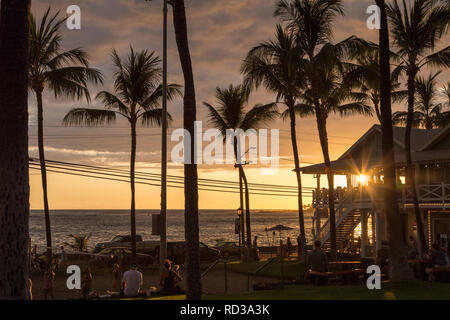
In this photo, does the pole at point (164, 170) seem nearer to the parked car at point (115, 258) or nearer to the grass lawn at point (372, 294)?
the grass lawn at point (372, 294)

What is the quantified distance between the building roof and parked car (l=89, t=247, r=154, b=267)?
38.7 feet

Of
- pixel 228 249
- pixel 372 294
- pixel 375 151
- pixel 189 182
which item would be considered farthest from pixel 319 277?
pixel 228 249

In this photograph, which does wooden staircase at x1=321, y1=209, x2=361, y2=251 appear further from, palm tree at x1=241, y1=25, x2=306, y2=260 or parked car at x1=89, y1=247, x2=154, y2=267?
parked car at x1=89, y1=247, x2=154, y2=267

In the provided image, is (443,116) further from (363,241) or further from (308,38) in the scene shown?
Result: (308,38)

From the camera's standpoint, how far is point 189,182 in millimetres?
13461

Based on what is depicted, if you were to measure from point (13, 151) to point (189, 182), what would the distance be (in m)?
5.04

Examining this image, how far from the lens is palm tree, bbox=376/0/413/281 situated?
17391 mm

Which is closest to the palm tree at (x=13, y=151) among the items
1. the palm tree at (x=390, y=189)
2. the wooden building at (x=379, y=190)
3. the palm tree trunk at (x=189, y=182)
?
the palm tree trunk at (x=189, y=182)

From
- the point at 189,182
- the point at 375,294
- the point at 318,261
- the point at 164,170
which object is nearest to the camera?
the point at 189,182

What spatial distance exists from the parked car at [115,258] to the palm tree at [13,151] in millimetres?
24345

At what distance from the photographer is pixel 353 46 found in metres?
26.4

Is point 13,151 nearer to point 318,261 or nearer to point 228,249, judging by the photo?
point 318,261
